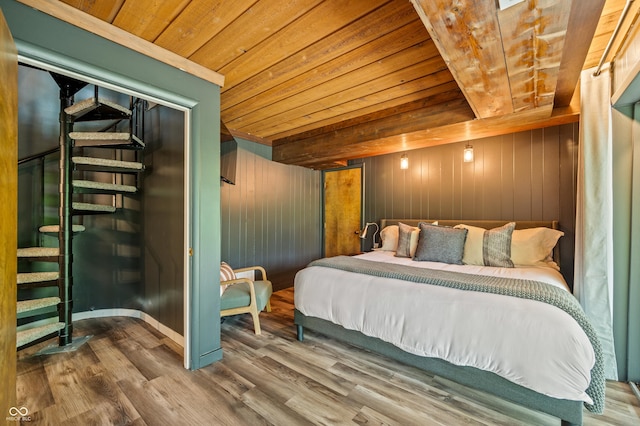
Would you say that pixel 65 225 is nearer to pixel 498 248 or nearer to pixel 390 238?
pixel 390 238

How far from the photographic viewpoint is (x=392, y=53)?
196 cm

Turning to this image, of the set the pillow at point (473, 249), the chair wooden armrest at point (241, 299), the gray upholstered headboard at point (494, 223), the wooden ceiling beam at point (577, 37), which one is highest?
the wooden ceiling beam at point (577, 37)

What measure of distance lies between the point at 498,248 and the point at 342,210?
2723 millimetres

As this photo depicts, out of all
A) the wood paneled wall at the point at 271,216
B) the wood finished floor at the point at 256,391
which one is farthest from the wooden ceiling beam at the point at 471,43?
the wood paneled wall at the point at 271,216

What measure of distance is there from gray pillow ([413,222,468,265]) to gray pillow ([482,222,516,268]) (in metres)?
0.22

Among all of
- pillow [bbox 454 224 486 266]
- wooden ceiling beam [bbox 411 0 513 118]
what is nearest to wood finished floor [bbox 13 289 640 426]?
pillow [bbox 454 224 486 266]

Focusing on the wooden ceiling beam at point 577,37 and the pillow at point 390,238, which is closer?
→ the wooden ceiling beam at point 577,37

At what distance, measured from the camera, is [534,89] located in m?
2.00

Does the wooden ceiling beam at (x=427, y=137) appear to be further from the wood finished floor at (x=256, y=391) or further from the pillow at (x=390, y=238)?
the wood finished floor at (x=256, y=391)

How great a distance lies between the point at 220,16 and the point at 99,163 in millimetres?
2181

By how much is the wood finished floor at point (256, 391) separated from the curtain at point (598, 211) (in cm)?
51

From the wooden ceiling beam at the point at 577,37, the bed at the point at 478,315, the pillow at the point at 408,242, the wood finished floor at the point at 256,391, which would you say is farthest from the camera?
the pillow at the point at 408,242

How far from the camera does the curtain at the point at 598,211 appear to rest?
6.40 ft

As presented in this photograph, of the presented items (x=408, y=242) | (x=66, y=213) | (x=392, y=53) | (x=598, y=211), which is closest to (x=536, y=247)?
(x=598, y=211)
